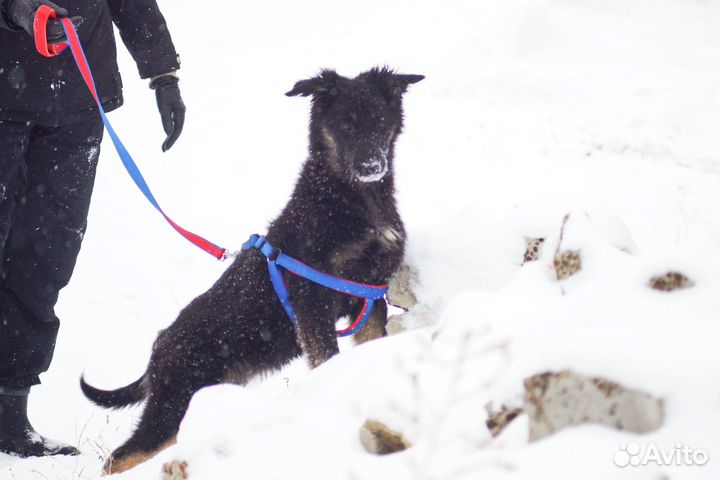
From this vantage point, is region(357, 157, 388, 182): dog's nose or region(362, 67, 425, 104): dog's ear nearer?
region(357, 157, 388, 182): dog's nose

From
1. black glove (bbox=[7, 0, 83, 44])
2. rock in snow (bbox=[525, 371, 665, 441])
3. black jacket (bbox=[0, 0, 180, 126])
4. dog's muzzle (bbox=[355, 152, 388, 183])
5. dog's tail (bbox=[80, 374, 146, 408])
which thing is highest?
black glove (bbox=[7, 0, 83, 44])

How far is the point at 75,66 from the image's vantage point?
12.2ft

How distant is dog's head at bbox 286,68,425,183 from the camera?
4051 millimetres

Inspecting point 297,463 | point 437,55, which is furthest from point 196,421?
point 437,55

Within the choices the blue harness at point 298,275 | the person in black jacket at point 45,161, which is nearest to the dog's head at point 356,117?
the blue harness at point 298,275

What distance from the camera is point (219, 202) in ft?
27.1

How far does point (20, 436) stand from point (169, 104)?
6.85 feet

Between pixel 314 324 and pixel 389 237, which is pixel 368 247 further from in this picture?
pixel 314 324

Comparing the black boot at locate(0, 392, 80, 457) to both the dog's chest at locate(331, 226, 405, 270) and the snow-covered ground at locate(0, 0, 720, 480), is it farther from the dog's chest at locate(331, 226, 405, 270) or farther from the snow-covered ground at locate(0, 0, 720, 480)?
the dog's chest at locate(331, 226, 405, 270)

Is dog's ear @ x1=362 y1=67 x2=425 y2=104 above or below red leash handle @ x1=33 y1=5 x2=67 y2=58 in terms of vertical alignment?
below

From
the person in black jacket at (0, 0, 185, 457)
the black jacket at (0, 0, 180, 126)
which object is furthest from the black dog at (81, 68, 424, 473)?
the black jacket at (0, 0, 180, 126)

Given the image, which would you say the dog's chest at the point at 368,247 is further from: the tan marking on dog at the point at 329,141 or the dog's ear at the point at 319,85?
the dog's ear at the point at 319,85

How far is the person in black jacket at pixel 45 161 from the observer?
3.54 metres

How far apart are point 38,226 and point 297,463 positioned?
252 cm
